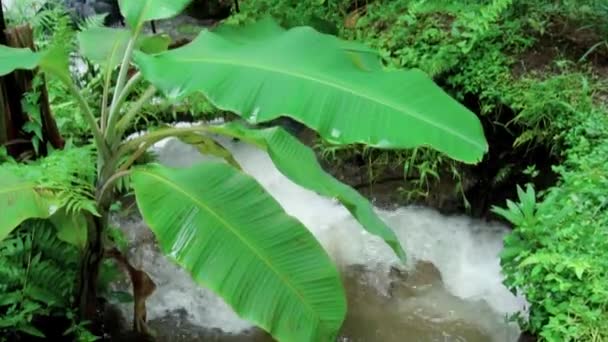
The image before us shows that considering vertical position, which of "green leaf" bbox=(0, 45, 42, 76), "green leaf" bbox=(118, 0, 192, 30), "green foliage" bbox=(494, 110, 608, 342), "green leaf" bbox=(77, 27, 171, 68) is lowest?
"green foliage" bbox=(494, 110, 608, 342)

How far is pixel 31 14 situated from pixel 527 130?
10.8 ft

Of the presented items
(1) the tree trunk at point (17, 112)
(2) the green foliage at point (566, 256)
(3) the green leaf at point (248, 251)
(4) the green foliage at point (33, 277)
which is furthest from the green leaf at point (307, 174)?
(1) the tree trunk at point (17, 112)

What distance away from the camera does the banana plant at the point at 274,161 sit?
1.80m

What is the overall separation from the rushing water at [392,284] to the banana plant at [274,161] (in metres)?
0.99

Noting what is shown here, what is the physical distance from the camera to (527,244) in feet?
8.30

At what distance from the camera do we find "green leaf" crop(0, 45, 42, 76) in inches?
75.0

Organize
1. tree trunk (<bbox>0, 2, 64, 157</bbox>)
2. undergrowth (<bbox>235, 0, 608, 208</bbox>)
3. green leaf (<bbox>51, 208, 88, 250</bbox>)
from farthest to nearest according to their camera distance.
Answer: undergrowth (<bbox>235, 0, 608, 208</bbox>)
tree trunk (<bbox>0, 2, 64, 157</bbox>)
green leaf (<bbox>51, 208, 88, 250</bbox>)

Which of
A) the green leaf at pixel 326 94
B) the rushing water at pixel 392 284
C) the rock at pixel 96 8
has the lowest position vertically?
the rushing water at pixel 392 284

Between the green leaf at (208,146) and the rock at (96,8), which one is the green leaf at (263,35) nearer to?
the green leaf at (208,146)

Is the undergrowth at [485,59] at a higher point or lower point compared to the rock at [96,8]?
higher

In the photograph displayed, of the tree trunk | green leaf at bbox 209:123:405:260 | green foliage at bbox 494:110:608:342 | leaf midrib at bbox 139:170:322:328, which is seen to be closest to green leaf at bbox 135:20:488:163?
green leaf at bbox 209:123:405:260

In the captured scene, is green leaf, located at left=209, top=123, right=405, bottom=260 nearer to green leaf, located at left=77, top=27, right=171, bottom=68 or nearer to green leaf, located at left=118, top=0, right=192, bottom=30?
green leaf, located at left=118, top=0, right=192, bottom=30

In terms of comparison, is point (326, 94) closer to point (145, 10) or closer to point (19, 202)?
point (145, 10)

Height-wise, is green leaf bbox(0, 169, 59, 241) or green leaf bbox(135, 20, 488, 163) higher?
green leaf bbox(135, 20, 488, 163)
